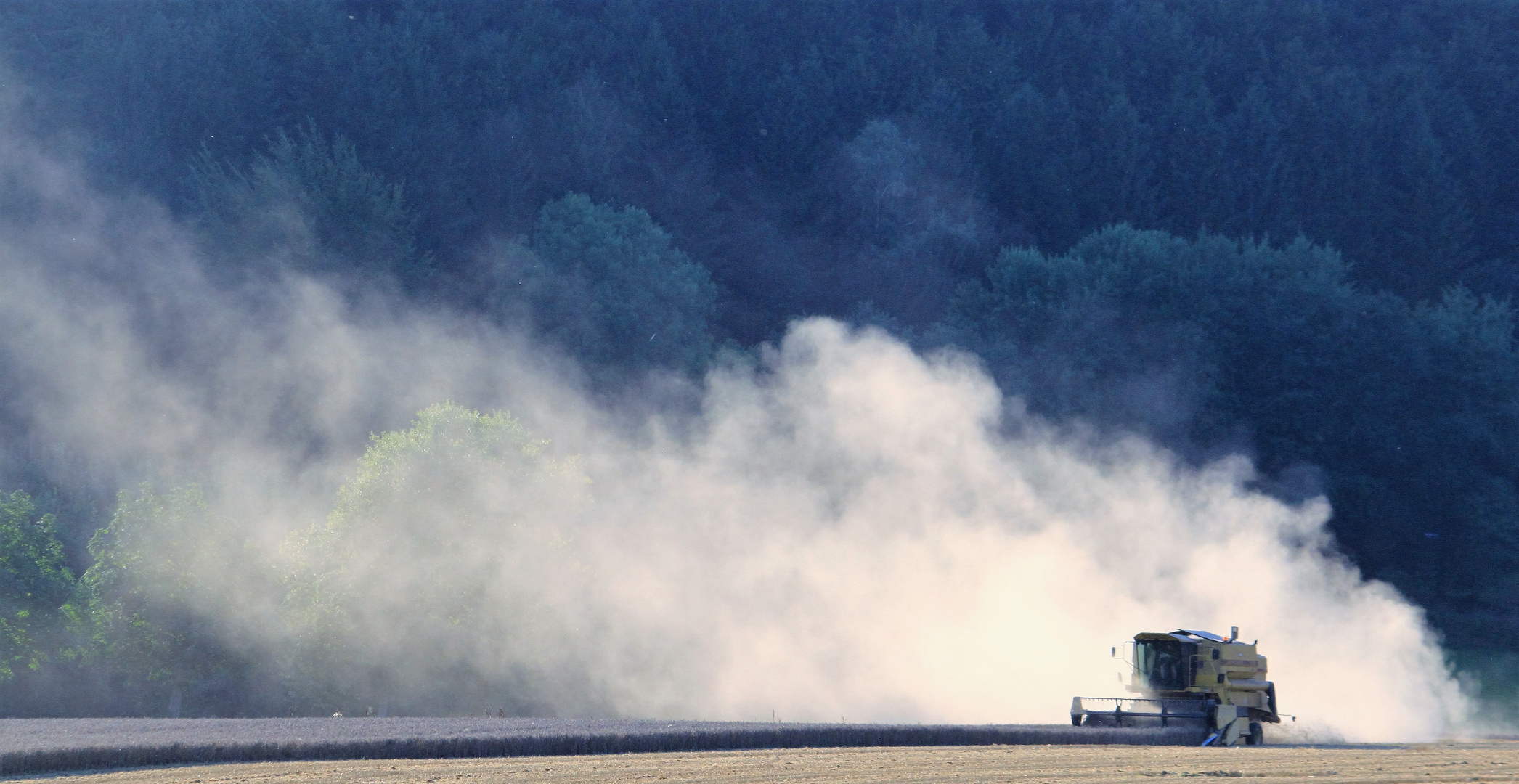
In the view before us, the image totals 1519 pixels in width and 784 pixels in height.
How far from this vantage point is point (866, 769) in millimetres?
21641

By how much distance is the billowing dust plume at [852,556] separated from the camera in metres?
40.5

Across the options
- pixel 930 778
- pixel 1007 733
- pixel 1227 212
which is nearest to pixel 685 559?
pixel 1007 733

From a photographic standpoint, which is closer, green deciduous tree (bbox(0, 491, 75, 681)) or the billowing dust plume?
the billowing dust plume

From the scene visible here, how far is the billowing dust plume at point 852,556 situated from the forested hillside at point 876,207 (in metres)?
2.98

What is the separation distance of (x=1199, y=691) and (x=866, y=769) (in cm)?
1114

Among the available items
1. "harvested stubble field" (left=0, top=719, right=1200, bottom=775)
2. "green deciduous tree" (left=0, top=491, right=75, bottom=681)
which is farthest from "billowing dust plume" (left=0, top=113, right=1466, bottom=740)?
"harvested stubble field" (left=0, top=719, right=1200, bottom=775)

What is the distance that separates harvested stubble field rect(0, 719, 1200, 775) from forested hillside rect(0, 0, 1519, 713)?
760 inches

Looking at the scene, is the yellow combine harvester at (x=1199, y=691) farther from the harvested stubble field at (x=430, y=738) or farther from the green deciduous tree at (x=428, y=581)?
the green deciduous tree at (x=428, y=581)

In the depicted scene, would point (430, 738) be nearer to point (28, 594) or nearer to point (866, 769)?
point (866, 769)

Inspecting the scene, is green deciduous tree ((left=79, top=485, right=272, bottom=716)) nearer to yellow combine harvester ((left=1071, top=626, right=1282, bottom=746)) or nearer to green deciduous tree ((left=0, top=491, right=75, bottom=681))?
green deciduous tree ((left=0, top=491, right=75, bottom=681))

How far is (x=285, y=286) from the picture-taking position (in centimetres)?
7381

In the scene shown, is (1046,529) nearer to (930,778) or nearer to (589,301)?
(930,778)

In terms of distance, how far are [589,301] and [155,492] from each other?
22753 mm

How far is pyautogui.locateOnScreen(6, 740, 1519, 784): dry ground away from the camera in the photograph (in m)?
20.4
